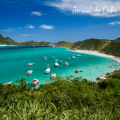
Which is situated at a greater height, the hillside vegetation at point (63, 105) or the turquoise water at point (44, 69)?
the hillside vegetation at point (63, 105)

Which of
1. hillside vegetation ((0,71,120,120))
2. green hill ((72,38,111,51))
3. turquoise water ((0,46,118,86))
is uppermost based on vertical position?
green hill ((72,38,111,51))

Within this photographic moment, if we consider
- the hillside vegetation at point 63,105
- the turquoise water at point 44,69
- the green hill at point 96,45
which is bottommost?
the turquoise water at point 44,69

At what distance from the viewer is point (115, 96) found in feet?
54.1

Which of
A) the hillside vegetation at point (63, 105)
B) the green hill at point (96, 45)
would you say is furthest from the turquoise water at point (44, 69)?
the green hill at point (96, 45)

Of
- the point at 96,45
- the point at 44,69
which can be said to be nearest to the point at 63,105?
the point at 44,69

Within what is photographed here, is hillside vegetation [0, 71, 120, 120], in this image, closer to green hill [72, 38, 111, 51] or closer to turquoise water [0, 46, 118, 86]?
turquoise water [0, 46, 118, 86]

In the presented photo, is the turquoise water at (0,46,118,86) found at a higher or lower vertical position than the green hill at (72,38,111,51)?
lower

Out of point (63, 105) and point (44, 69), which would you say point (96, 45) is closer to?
point (44, 69)

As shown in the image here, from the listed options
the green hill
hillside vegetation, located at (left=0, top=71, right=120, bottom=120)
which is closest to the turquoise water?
hillside vegetation, located at (left=0, top=71, right=120, bottom=120)

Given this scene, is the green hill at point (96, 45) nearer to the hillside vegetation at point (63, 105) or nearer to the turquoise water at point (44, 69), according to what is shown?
the turquoise water at point (44, 69)

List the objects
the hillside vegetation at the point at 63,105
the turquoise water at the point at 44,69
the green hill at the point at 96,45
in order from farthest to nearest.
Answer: the green hill at the point at 96,45, the turquoise water at the point at 44,69, the hillside vegetation at the point at 63,105

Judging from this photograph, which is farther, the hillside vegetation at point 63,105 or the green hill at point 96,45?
the green hill at point 96,45

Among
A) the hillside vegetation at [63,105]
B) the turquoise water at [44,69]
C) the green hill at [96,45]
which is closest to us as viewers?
the hillside vegetation at [63,105]

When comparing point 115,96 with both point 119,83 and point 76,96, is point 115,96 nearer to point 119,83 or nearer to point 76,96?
point 119,83
